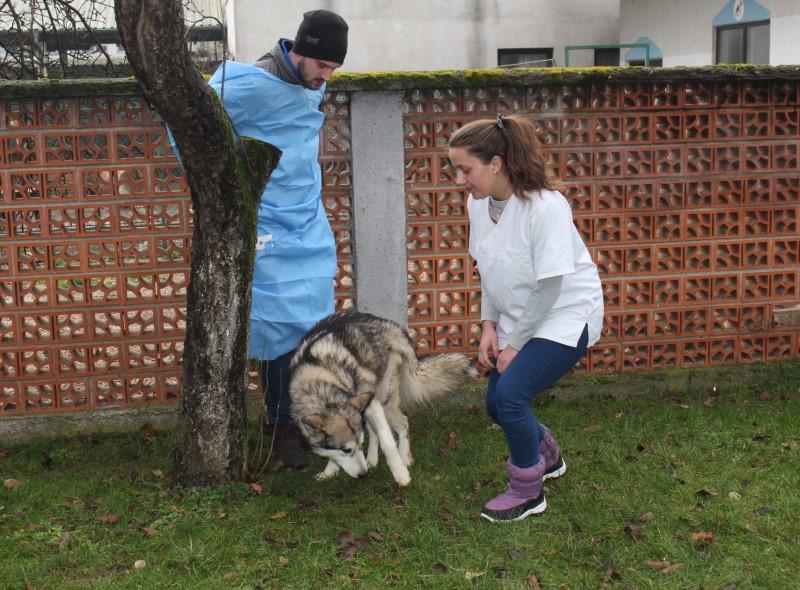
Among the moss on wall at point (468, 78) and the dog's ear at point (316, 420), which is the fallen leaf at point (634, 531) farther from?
the moss on wall at point (468, 78)

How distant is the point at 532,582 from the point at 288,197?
2401 millimetres

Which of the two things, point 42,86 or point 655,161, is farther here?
point 655,161

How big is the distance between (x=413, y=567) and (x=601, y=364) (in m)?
2.97

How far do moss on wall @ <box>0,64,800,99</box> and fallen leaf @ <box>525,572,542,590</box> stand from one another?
330 centimetres

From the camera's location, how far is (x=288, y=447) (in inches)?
212

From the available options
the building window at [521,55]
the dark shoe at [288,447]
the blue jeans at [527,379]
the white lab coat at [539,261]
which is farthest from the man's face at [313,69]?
Answer: the building window at [521,55]

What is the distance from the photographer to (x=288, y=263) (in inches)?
199

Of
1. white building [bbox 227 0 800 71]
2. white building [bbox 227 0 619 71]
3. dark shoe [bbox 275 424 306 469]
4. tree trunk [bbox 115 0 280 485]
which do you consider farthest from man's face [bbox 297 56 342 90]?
white building [bbox 227 0 619 71]

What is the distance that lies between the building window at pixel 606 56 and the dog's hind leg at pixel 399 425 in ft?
47.4

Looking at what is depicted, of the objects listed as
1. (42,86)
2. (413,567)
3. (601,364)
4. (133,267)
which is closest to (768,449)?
(601,364)

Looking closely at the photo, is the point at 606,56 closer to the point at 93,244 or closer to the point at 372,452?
the point at 93,244

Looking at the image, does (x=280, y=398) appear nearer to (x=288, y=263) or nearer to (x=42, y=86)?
(x=288, y=263)

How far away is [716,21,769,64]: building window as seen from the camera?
44.2ft

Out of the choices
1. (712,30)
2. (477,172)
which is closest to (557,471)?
(477,172)
